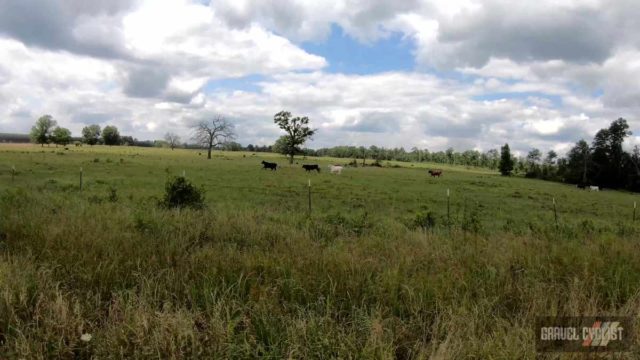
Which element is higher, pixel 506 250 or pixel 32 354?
pixel 506 250

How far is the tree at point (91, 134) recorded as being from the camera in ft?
482

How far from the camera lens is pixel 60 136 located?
125 m

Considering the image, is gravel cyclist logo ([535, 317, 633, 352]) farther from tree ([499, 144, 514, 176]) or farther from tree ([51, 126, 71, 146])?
tree ([51, 126, 71, 146])

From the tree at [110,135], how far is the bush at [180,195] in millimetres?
168583

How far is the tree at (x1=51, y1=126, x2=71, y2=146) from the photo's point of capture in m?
125

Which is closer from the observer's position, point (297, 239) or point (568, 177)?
point (297, 239)

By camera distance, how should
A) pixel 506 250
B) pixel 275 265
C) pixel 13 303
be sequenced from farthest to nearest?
pixel 506 250 < pixel 275 265 < pixel 13 303

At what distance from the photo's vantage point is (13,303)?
→ 172 inches

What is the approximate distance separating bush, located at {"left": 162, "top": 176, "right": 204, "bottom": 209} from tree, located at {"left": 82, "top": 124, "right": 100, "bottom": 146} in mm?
149950

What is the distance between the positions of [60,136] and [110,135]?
39532 mm

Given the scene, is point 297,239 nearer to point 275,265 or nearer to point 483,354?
point 275,265

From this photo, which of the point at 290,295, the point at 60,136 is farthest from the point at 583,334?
the point at 60,136

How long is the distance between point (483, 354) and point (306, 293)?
2117mm

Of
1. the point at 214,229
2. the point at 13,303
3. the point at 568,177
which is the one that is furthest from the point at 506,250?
the point at 568,177
